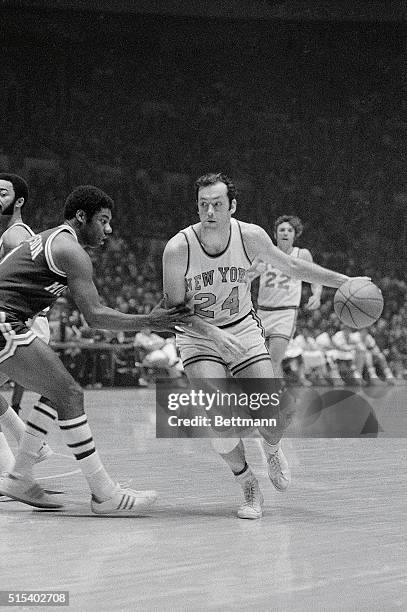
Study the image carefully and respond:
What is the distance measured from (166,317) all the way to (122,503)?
3.21 ft

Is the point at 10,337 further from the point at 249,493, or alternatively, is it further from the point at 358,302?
the point at 358,302

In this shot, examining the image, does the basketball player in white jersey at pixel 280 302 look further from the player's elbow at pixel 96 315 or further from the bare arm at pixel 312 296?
the player's elbow at pixel 96 315

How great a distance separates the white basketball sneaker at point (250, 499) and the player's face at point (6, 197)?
7.98 feet

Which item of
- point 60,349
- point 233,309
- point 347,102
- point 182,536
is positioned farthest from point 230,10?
point 182,536

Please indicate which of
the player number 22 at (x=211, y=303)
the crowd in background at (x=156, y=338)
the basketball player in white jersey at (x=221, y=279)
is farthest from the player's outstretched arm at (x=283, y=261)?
the crowd in background at (x=156, y=338)

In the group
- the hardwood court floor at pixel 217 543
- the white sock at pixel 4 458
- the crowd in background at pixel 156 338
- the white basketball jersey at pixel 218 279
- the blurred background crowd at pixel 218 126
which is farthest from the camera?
the blurred background crowd at pixel 218 126

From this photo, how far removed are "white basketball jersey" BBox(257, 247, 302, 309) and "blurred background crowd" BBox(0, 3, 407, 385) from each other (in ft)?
33.0

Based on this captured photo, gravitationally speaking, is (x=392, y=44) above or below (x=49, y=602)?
above

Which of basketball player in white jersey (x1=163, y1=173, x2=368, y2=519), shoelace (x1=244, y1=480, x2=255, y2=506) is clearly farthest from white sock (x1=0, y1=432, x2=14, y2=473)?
shoelace (x1=244, y1=480, x2=255, y2=506)

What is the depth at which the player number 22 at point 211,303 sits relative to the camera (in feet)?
17.3

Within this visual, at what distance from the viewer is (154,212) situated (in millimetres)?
21266

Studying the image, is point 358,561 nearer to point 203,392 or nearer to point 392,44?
point 203,392

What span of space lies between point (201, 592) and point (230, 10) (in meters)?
19.5

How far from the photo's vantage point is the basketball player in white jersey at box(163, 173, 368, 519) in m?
5.10
